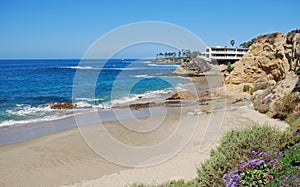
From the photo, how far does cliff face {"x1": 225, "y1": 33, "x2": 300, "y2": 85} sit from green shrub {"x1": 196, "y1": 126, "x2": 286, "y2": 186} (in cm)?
1452

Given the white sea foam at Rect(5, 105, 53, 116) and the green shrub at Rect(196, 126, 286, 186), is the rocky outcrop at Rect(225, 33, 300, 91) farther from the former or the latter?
the white sea foam at Rect(5, 105, 53, 116)

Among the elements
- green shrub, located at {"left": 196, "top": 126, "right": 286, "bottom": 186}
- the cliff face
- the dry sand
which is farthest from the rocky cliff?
green shrub, located at {"left": 196, "top": 126, "right": 286, "bottom": 186}

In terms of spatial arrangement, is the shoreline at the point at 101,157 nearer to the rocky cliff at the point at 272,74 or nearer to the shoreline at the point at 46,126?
the shoreline at the point at 46,126

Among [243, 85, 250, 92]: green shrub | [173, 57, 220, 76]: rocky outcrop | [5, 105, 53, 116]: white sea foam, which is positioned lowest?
[5, 105, 53, 116]: white sea foam

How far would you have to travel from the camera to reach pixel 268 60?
2331cm

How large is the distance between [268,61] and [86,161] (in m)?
20.7

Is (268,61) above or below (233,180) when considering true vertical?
above

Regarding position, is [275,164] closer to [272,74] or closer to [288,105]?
[288,105]

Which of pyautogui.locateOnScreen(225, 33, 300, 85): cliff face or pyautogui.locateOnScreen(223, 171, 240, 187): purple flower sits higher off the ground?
pyautogui.locateOnScreen(225, 33, 300, 85): cliff face

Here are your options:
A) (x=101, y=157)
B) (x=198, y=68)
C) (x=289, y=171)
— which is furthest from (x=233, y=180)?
(x=198, y=68)

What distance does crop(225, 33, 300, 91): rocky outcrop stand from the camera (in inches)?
758

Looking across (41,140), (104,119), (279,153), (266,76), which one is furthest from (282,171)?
(266,76)

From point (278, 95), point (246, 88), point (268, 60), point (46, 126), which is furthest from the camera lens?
point (246, 88)

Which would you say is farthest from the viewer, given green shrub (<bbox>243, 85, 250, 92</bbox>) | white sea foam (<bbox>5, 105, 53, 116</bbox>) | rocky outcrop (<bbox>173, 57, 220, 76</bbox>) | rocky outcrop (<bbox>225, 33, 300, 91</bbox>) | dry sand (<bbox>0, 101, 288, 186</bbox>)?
rocky outcrop (<bbox>173, 57, 220, 76</bbox>)
